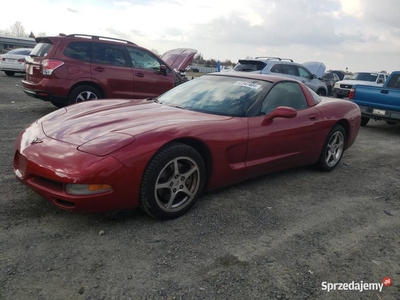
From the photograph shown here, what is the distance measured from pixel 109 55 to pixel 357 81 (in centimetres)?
1342

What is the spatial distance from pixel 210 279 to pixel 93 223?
114cm

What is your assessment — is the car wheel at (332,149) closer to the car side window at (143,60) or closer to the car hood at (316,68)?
the car side window at (143,60)

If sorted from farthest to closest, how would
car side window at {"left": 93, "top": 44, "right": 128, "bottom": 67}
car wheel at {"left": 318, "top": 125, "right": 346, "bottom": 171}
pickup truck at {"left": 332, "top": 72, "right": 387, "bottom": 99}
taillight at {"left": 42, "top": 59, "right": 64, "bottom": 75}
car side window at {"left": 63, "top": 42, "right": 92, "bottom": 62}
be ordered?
pickup truck at {"left": 332, "top": 72, "right": 387, "bottom": 99}
car side window at {"left": 93, "top": 44, "right": 128, "bottom": 67}
car side window at {"left": 63, "top": 42, "right": 92, "bottom": 62}
taillight at {"left": 42, "top": 59, "right": 64, "bottom": 75}
car wheel at {"left": 318, "top": 125, "right": 346, "bottom": 171}

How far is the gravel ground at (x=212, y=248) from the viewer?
7.24 feet

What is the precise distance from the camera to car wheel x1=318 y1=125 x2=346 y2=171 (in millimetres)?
4731

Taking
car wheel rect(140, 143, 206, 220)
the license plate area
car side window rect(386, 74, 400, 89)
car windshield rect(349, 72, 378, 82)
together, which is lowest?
car wheel rect(140, 143, 206, 220)

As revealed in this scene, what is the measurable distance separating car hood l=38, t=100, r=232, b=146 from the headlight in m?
0.02

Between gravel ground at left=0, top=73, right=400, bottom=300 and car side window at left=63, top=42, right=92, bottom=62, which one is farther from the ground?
car side window at left=63, top=42, right=92, bottom=62

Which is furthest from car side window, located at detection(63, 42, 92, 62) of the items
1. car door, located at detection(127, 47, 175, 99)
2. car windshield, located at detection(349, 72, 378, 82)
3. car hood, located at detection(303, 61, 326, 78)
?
car windshield, located at detection(349, 72, 378, 82)

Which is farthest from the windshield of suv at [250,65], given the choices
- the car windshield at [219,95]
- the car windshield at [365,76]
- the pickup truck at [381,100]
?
the car windshield at [365,76]

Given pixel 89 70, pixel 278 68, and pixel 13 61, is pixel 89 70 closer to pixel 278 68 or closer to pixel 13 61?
pixel 278 68

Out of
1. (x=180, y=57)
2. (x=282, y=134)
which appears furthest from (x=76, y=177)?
(x=180, y=57)

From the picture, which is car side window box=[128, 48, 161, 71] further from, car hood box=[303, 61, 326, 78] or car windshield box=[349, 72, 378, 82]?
car windshield box=[349, 72, 378, 82]

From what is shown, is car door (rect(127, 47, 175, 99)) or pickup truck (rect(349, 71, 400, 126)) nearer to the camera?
car door (rect(127, 47, 175, 99))
